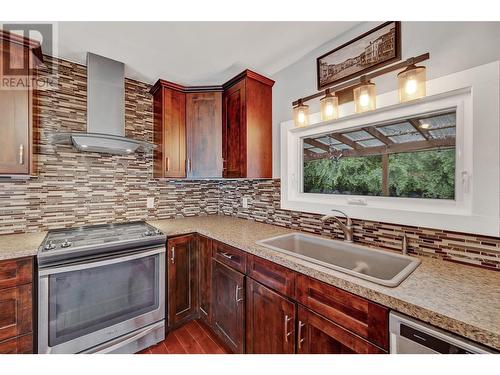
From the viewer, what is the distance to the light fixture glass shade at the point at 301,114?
1.83 meters

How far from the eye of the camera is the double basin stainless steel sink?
3.63ft

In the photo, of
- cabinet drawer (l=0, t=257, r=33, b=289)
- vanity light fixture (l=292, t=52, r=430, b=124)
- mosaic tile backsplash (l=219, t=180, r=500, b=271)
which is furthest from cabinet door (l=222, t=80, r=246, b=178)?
cabinet drawer (l=0, t=257, r=33, b=289)

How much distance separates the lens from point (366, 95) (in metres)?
1.41

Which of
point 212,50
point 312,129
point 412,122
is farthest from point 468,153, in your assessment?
point 212,50

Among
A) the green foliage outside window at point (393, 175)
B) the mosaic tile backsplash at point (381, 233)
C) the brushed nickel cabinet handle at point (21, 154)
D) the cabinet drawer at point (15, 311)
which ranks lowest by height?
the cabinet drawer at point (15, 311)

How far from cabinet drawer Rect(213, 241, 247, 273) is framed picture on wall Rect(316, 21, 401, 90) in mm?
1428

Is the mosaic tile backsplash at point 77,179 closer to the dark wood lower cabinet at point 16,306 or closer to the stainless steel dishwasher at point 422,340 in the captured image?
the dark wood lower cabinet at point 16,306

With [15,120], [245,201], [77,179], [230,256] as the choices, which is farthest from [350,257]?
[15,120]

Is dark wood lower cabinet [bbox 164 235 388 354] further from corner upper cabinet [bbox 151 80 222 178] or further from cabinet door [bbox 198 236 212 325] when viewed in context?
corner upper cabinet [bbox 151 80 222 178]

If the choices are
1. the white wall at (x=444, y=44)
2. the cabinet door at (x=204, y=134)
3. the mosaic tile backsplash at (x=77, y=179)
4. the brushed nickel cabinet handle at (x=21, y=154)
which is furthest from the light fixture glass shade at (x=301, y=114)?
the brushed nickel cabinet handle at (x=21, y=154)

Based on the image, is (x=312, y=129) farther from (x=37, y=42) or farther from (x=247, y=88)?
(x=37, y=42)

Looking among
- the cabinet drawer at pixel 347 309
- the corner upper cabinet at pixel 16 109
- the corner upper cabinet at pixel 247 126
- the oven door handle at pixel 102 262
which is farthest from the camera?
the corner upper cabinet at pixel 247 126

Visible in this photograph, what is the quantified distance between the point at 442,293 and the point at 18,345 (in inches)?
85.6

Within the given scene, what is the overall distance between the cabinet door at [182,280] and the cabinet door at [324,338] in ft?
3.69
